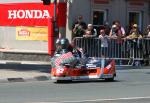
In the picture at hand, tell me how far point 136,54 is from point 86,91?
1109cm

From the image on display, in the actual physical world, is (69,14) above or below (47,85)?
above

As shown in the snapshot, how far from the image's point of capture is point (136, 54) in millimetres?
26688

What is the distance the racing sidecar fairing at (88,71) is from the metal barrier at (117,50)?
702 centimetres

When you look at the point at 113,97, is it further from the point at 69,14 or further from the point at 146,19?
the point at 146,19

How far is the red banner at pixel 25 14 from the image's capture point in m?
29.7

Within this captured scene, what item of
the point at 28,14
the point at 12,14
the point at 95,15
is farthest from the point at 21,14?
the point at 95,15

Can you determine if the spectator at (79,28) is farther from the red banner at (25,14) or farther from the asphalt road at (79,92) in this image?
the asphalt road at (79,92)

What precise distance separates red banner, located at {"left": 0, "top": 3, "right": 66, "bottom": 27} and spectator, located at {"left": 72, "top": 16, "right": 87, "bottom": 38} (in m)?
2.03

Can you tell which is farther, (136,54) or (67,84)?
(136,54)

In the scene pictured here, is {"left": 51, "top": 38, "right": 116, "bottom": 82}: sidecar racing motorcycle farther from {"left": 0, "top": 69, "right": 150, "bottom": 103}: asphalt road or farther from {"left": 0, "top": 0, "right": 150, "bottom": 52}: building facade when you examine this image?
{"left": 0, "top": 0, "right": 150, "bottom": 52}: building facade

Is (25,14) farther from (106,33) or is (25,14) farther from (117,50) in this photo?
(117,50)

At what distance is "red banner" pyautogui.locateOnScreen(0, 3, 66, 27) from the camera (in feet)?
97.5

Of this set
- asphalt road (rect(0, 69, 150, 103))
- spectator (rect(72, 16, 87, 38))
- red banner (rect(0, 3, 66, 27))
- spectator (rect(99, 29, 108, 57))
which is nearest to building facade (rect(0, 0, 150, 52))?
red banner (rect(0, 3, 66, 27))

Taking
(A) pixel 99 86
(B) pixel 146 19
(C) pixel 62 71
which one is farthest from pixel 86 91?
(B) pixel 146 19
